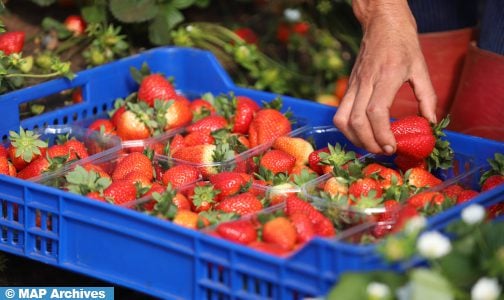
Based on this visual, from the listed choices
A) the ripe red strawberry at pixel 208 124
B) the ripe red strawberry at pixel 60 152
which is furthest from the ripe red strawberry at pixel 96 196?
the ripe red strawberry at pixel 208 124

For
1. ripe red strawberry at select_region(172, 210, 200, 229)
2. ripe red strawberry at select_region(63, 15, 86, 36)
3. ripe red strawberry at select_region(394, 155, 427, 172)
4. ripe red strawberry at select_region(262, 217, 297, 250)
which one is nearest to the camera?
ripe red strawberry at select_region(262, 217, 297, 250)

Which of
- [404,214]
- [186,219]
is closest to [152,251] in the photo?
[186,219]

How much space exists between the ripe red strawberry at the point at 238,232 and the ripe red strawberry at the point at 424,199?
34 cm

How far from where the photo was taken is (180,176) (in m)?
2.34

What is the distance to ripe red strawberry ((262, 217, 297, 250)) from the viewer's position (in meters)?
1.93

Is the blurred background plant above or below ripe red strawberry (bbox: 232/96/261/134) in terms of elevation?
above

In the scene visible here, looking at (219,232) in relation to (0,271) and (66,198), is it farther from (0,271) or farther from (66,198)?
(0,271)

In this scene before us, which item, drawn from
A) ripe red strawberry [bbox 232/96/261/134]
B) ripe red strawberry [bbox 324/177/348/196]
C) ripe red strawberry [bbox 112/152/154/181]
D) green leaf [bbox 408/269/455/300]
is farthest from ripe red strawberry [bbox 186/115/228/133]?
green leaf [bbox 408/269/455/300]

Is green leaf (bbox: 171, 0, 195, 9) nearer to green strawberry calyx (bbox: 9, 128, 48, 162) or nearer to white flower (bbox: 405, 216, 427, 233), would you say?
green strawberry calyx (bbox: 9, 128, 48, 162)

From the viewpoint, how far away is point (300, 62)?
360 cm

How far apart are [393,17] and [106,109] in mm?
942

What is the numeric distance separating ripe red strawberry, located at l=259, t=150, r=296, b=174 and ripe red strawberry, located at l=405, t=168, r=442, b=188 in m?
0.27

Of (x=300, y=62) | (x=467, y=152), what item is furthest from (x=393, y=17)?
(x=300, y=62)

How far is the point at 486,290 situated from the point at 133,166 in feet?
3.32
